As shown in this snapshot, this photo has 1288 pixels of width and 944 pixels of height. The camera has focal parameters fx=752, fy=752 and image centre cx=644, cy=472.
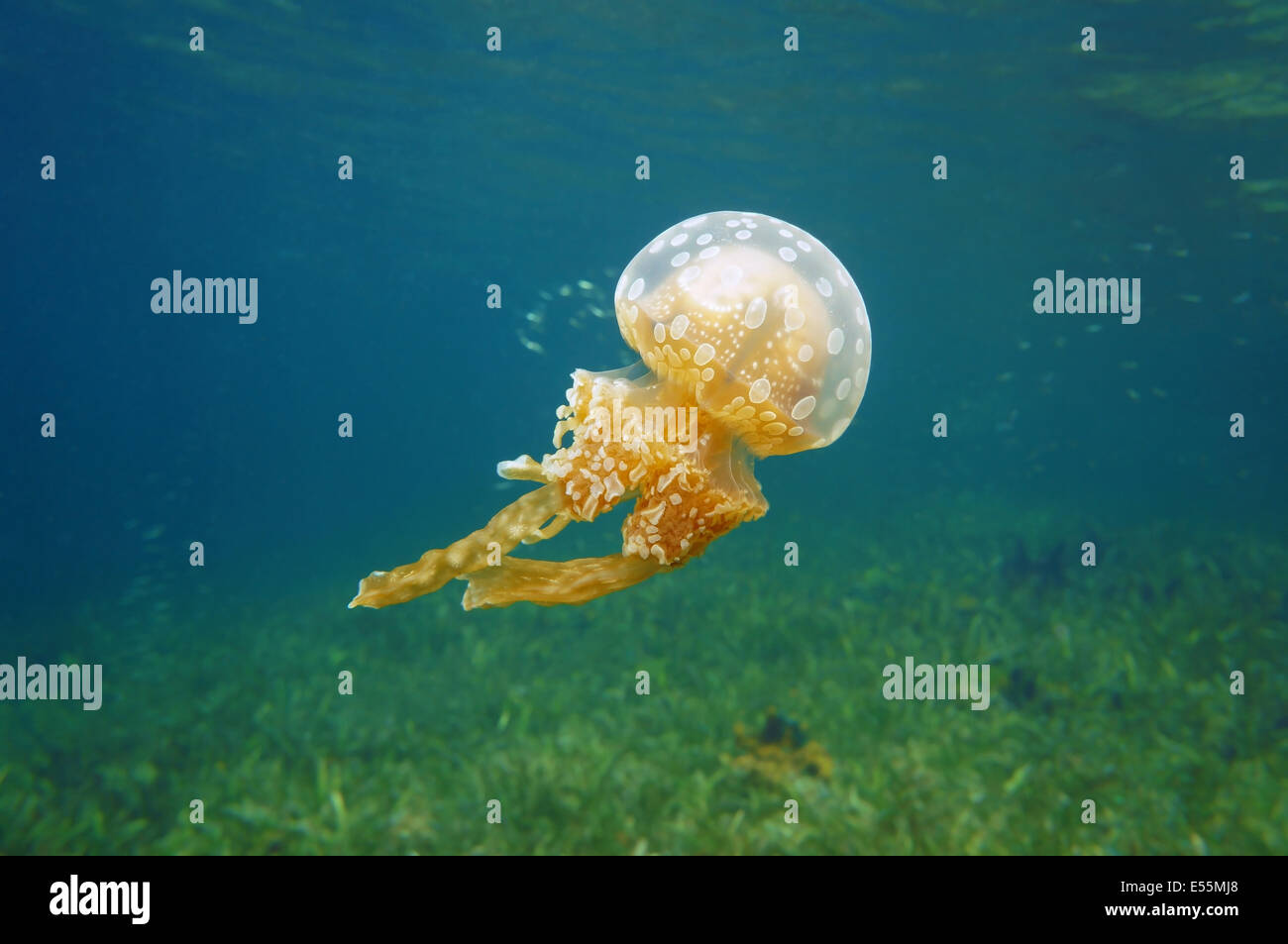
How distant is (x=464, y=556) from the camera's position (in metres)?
2.63

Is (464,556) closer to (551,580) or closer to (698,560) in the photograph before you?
(551,580)

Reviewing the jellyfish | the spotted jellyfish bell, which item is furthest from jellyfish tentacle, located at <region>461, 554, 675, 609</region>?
the spotted jellyfish bell

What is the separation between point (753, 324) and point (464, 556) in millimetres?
1308

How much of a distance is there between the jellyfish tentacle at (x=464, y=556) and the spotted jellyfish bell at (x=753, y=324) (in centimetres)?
70

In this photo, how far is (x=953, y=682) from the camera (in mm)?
7648

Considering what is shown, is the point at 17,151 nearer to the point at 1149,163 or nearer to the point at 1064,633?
the point at 1064,633

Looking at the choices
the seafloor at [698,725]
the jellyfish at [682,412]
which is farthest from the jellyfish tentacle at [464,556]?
the seafloor at [698,725]

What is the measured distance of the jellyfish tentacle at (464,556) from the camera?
8.50ft

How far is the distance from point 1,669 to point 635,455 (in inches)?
421

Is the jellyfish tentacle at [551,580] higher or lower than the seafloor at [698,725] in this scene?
higher

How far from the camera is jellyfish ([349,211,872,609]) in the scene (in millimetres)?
2613

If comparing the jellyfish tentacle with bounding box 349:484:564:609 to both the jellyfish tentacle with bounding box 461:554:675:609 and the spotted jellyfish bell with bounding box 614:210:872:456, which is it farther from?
the spotted jellyfish bell with bounding box 614:210:872:456

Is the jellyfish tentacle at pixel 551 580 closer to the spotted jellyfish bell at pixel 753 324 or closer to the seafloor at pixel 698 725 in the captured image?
the spotted jellyfish bell at pixel 753 324

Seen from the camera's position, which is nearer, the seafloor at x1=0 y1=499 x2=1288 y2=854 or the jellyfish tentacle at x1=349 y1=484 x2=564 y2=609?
the jellyfish tentacle at x1=349 y1=484 x2=564 y2=609
